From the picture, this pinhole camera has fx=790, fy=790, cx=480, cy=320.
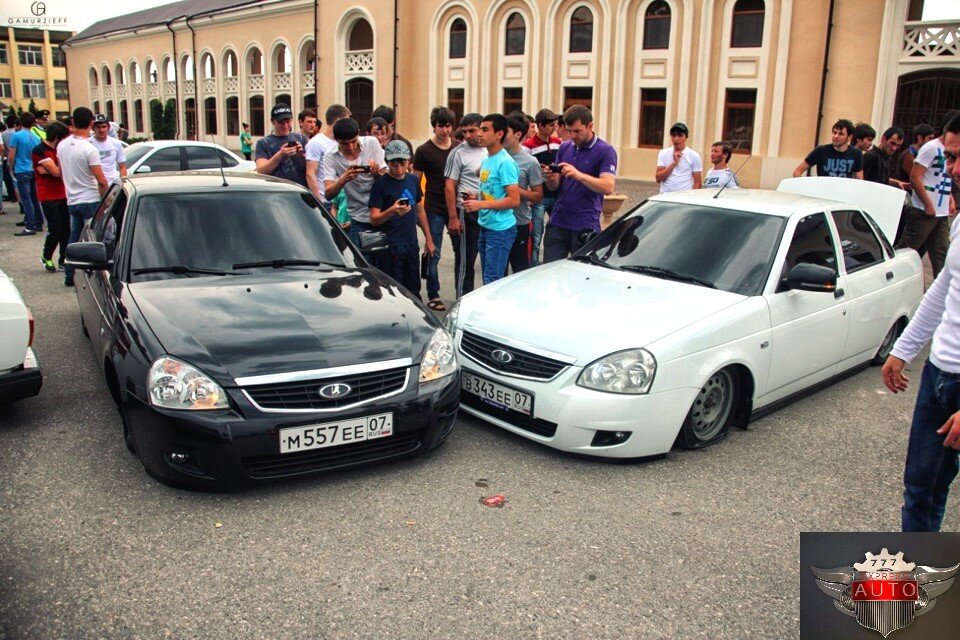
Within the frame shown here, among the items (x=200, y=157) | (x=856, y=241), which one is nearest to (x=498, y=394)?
(x=856, y=241)

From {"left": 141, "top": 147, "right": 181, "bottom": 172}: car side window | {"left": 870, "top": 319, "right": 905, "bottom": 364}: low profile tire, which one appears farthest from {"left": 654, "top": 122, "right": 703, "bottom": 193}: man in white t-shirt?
{"left": 141, "top": 147, "right": 181, "bottom": 172}: car side window

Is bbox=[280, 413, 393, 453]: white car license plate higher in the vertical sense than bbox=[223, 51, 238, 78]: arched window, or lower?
lower

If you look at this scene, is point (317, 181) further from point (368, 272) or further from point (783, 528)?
point (783, 528)

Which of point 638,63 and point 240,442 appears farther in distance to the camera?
point 638,63

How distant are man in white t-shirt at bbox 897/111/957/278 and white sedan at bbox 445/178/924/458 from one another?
7.21ft

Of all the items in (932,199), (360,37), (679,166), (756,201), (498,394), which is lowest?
(498,394)

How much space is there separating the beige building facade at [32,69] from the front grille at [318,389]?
9756 centimetres

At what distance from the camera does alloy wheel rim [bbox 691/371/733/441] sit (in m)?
4.59

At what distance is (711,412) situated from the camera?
4.71 m

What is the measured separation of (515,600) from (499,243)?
14.6ft

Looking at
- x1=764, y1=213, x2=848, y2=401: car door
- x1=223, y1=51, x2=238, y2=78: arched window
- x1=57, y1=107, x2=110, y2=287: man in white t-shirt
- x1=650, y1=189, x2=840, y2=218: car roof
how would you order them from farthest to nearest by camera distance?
x1=223, y1=51, x2=238, y2=78: arched window, x1=57, y1=107, x2=110, y2=287: man in white t-shirt, x1=650, y1=189, x2=840, y2=218: car roof, x1=764, y1=213, x2=848, y2=401: car door

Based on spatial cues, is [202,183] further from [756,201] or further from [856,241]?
[856,241]

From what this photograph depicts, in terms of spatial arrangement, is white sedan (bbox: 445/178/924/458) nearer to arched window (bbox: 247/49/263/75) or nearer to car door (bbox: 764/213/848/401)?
car door (bbox: 764/213/848/401)

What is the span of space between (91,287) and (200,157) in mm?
10461
